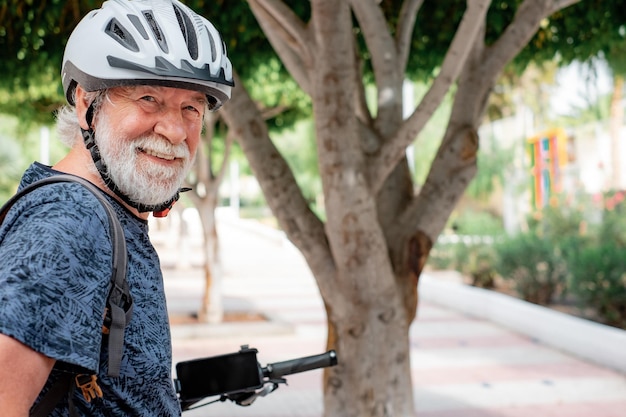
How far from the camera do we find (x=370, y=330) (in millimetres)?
3961

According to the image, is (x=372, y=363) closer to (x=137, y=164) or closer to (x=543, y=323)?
(x=137, y=164)

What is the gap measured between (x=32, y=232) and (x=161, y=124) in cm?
43

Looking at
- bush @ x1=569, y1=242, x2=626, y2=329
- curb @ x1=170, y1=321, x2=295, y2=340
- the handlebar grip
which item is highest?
the handlebar grip

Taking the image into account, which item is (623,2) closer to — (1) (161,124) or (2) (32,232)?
(1) (161,124)

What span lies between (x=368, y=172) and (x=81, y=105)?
238 centimetres

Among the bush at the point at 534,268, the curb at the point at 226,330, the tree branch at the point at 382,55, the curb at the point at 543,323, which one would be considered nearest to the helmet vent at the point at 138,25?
the tree branch at the point at 382,55

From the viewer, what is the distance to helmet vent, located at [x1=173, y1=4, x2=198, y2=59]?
1.67 metres

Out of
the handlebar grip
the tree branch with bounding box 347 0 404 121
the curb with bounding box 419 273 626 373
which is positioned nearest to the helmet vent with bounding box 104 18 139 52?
the handlebar grip

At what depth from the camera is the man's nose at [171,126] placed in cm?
159

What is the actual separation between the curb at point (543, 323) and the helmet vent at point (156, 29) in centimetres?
714

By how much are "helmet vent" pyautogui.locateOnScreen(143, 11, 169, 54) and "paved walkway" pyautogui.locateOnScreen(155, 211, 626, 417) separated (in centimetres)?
509

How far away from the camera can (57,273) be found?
4.03 ft

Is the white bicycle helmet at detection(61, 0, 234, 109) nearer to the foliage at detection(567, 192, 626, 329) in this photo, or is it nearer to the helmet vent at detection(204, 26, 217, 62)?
the helmet vent at detection(204, 26, 217, 62)

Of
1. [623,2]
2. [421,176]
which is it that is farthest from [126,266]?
[421,176]
